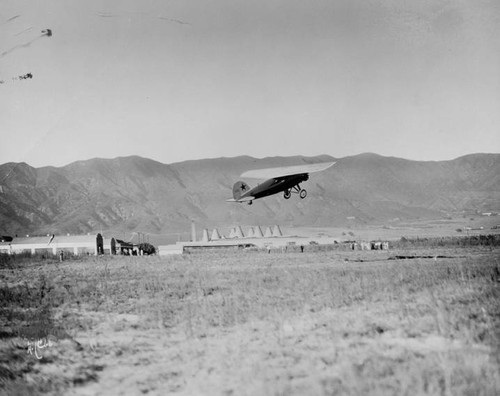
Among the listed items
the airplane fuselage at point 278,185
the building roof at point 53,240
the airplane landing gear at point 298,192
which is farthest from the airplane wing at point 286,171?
the building roof at point 53,240

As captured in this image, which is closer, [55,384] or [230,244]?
[55,384]

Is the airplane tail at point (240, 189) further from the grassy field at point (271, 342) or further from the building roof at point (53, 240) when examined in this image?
the building roof at point (53, 240)

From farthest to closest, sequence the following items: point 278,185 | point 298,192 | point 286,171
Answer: point 278,185 < point 286,171 < point 298,192

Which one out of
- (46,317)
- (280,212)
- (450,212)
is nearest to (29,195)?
(280,212)

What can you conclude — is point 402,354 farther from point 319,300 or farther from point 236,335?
point 319,300
